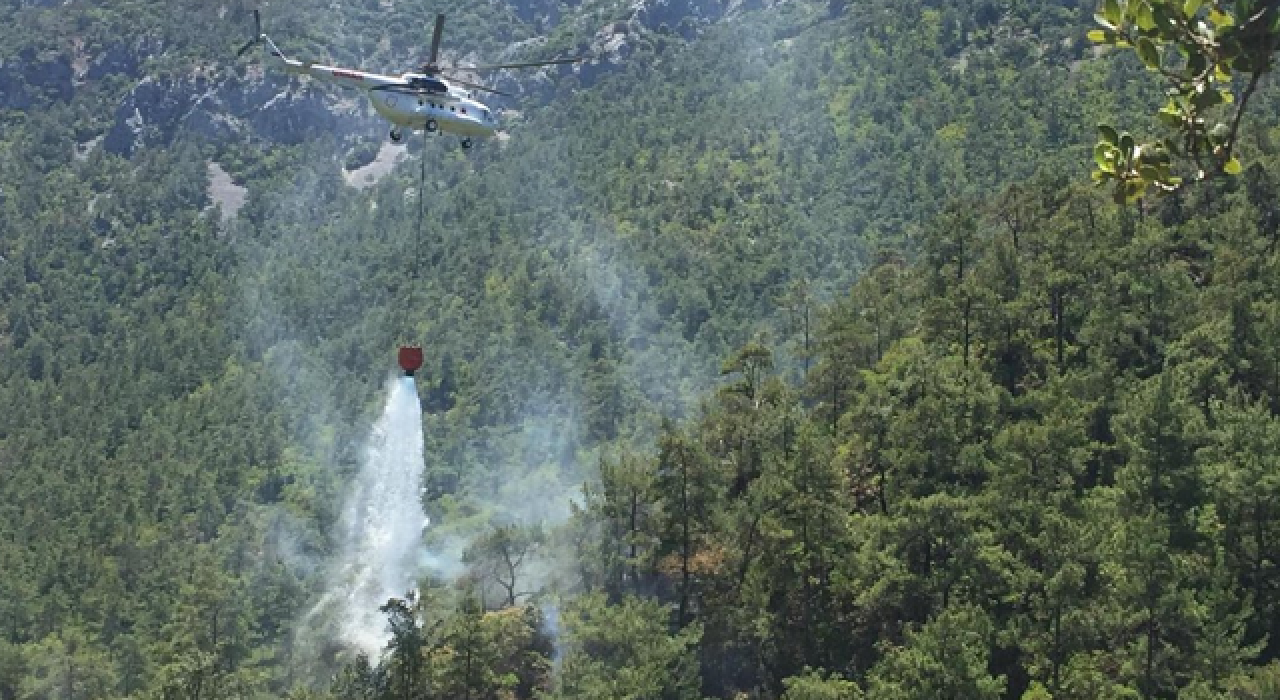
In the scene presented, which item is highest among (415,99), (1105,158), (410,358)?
(415,99)

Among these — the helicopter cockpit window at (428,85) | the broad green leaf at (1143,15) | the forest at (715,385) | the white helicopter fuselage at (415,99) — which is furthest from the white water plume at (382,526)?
the broad green leaf at (1143,15)

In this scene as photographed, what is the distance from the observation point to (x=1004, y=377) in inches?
2414

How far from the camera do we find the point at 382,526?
110 meters

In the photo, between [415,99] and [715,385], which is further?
[715,385]

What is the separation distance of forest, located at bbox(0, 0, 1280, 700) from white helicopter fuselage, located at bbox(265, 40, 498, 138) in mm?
13848

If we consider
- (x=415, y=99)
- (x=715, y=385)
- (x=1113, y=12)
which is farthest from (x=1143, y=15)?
(x=715, y=385)

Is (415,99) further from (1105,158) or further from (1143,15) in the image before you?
(1143,15)

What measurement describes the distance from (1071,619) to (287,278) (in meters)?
119

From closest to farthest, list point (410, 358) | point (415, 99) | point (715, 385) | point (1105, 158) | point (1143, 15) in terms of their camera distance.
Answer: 1. point (1143, 15)
2. point (1105, 158)
3. point (415, 99)
4. point (410, 358)
5. point (715, 385)

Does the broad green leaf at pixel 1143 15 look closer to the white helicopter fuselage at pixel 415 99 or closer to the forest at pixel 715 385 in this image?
the forest at pixel 715 385

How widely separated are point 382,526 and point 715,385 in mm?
25565

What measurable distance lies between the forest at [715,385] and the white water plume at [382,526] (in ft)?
5.34

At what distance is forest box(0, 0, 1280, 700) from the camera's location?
151 ft

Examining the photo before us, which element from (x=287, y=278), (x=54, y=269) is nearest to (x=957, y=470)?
(x=287, y=278)
